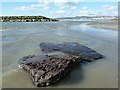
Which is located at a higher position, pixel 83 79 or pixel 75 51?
pixel 75 51

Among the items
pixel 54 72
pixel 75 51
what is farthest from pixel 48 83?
pixel 75 51

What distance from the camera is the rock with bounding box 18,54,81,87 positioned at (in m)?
9.66

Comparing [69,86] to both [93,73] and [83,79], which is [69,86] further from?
[93,73]

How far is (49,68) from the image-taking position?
1030cm

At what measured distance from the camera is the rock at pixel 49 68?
9.66 metres

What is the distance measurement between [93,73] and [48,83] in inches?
116

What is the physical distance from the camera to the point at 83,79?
10.5 meters

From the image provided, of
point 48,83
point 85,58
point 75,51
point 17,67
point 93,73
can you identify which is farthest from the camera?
point 75,51

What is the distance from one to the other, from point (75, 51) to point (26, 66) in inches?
176

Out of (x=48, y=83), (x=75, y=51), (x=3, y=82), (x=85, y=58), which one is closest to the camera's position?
(x=48, y=83)

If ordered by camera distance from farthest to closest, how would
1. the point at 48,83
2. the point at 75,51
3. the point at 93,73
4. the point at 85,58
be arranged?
the point at 75,51 → the point at 85,58 → the point at 93,73 → the point at 48,83

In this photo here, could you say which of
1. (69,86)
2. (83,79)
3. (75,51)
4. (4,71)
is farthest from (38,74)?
(75,51)

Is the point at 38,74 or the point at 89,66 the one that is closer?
the point at 38,74

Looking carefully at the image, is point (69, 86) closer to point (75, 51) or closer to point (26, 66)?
point (26, 66)
